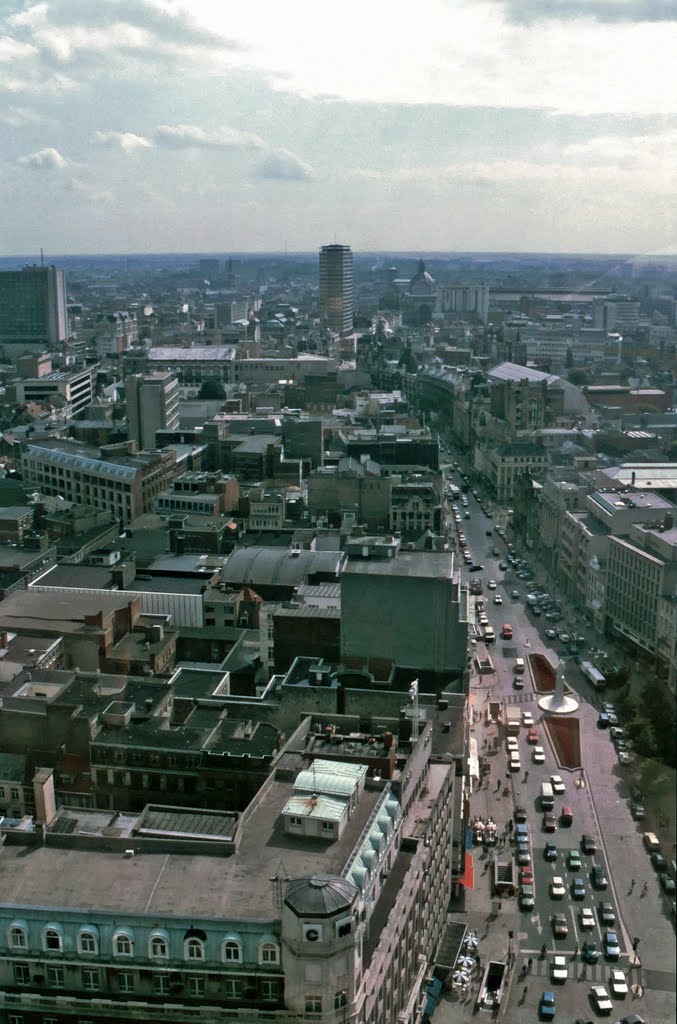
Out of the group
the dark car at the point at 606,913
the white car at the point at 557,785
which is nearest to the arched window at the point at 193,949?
the dark car at the point at 606,913

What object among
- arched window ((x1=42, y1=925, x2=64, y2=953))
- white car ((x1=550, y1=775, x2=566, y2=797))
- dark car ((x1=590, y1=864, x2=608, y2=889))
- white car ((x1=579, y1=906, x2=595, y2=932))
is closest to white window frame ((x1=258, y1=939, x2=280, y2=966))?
arched window ((x1=42, y1=925, x2=64, y2=953))

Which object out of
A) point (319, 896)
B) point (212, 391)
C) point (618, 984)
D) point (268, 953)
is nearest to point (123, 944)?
point (268, 953)

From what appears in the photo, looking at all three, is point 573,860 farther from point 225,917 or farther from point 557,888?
point 225,917

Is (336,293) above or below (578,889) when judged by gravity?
above

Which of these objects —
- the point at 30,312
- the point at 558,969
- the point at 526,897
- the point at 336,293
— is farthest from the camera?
the point at 336,293

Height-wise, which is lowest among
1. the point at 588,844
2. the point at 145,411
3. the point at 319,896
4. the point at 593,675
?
the point at 588,844

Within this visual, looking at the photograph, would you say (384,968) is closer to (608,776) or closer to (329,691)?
(329,691)

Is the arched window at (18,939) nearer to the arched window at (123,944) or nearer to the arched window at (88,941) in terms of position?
the arched window at (88,941)

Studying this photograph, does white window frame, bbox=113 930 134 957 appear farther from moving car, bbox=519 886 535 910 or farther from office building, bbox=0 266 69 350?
office building, bbox=0 266 69 350

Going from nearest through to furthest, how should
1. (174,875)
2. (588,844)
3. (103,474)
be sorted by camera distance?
(174,875), (588,844), (103,474)
